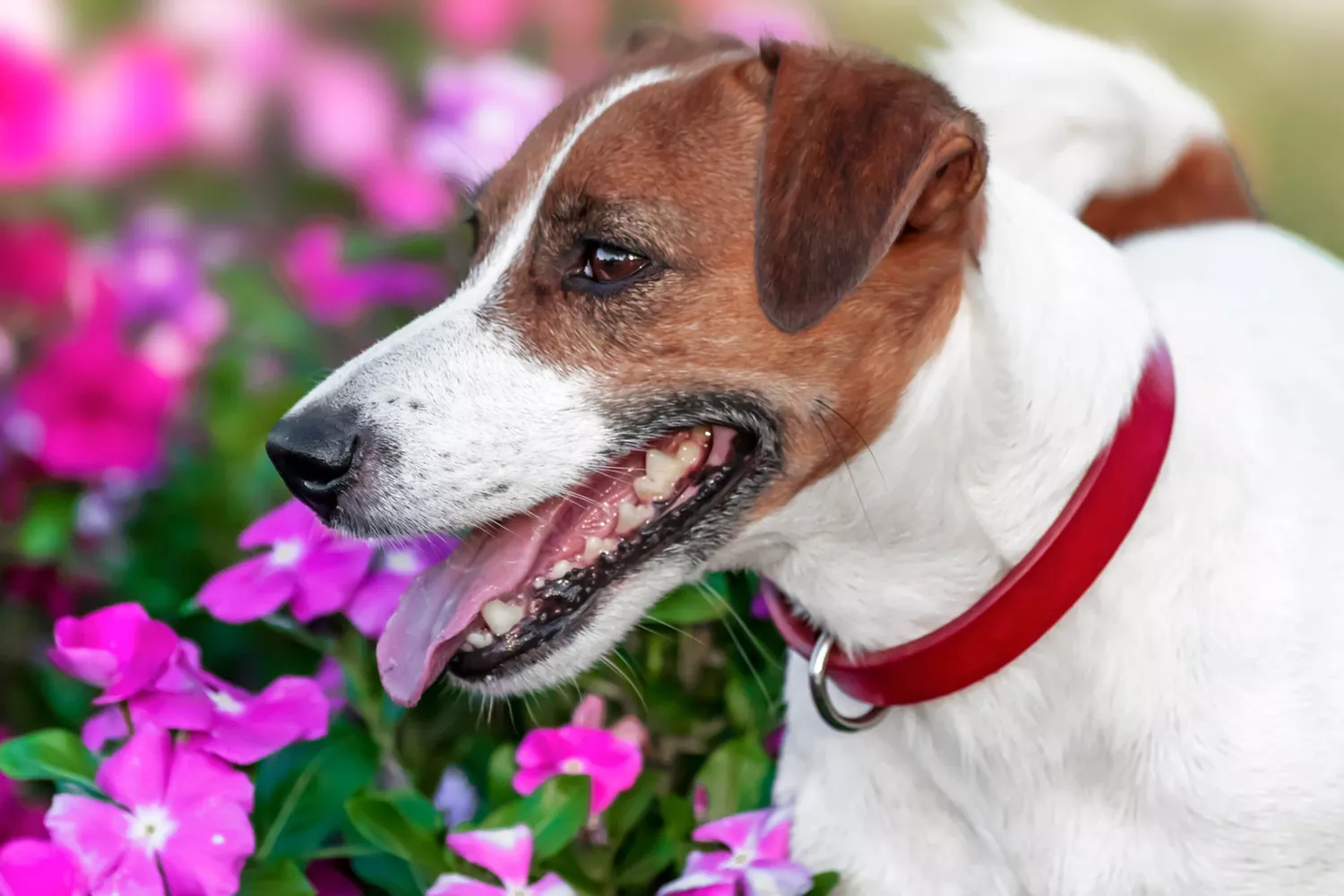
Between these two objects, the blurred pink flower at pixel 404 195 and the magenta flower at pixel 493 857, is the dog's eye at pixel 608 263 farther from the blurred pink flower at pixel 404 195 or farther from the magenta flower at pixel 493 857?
the blurred pink flower at pixel 404 195

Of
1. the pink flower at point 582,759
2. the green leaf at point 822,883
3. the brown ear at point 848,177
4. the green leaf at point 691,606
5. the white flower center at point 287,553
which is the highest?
the brown ear at point 848,177

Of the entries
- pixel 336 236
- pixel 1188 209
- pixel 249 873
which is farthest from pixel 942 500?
pixel 336 236

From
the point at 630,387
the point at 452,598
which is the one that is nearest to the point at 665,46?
the point at 630,387

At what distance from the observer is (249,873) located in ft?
5.69

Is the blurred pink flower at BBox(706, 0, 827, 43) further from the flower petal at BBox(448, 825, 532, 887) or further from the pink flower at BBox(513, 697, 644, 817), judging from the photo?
the flower petal at BBox(448, 825, 532, 887)

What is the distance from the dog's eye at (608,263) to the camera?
178 centimetres

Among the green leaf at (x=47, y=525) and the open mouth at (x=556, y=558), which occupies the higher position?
the open mouth at (x=556, y=558)

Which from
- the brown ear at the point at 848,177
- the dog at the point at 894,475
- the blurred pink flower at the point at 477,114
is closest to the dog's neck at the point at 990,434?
the dog at the point at 894,475

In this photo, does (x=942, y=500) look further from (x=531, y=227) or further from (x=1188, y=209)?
(x=1188, y=209)

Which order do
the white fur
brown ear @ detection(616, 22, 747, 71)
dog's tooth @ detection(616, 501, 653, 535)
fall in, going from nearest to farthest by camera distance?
dog's tooth @ detection(616, 501, 653, 535) → brown ear @ detection(616, 22, 747, 71) → the white fur

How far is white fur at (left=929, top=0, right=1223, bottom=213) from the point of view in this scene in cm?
252

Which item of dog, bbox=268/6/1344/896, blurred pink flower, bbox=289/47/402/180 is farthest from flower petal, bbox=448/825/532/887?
blurred pink flower, bbox=289/47/402/180

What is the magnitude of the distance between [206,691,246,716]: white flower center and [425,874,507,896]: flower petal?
Result: 12.0 inches

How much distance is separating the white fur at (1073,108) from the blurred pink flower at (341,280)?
963 mm
